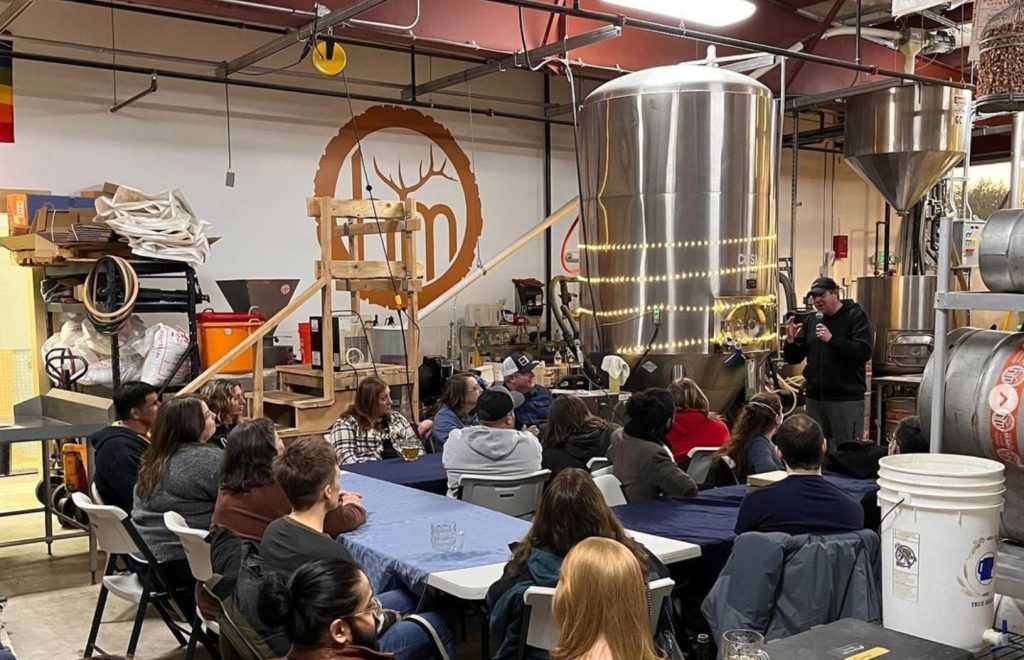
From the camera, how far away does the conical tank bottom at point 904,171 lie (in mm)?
8312

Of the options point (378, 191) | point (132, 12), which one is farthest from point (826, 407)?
point (132, 12)

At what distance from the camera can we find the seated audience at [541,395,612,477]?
181 inches

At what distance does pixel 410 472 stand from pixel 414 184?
5305 millimetres

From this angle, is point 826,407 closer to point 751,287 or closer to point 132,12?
point 751,287

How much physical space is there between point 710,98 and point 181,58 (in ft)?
15.2

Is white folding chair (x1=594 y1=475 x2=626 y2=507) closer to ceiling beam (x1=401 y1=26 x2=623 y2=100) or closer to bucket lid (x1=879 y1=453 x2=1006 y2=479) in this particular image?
bucket lid (x1=879 y1=453 x2=1006 y2=479)

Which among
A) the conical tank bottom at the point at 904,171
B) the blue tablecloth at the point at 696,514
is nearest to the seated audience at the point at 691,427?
the blue tablecloth at the point at 696,514

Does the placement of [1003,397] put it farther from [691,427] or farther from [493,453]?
[691,427]

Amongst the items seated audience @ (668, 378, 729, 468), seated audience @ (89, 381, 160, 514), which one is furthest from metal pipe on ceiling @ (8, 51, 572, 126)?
seated audience @ (668, 378, 729, 468)

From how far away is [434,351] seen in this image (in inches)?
377

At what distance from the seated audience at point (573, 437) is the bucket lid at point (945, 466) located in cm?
267

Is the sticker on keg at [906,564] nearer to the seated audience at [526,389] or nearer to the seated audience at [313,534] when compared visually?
the seated audience at [313,534]

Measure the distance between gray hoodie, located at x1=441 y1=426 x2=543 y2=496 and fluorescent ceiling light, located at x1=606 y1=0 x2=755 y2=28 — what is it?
268cm

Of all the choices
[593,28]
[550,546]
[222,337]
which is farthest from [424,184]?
[550,546]
